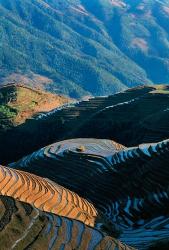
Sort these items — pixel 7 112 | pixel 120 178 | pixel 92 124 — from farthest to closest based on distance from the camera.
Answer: pixel 7 112 → pixel 92 124 → pixel 120 178

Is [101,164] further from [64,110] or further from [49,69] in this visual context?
[49,69]

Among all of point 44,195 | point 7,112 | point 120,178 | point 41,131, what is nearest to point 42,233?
point 44,195

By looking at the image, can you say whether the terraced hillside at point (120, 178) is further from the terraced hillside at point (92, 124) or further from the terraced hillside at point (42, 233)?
the terraced hillside at point (92, 124)

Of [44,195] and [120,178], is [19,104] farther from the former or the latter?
[44,195]

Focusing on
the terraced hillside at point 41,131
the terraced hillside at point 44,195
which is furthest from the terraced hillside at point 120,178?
the terraced hillside at point 41,131

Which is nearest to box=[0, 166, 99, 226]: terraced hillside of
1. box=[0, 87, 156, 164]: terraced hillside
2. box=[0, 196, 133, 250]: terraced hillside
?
box=[0, 196, 133, 250]: terraced hillside

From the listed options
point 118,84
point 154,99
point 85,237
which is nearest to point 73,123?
point 154,99
